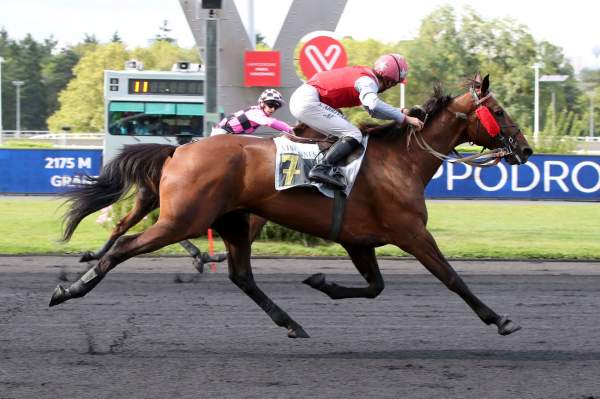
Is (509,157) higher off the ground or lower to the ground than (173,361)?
higher

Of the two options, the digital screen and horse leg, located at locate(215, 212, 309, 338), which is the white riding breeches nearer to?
horse leg, located at locate(215, 212, 309, 338)

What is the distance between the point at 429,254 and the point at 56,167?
14283mm

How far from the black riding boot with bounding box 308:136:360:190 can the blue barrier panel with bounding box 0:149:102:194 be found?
1342 centimetres

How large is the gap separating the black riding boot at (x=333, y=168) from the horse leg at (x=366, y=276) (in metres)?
0.58

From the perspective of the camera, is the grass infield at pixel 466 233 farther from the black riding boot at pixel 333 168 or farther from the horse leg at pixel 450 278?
the horse leg at pixel 450 278

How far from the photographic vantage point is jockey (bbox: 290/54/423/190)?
7.18 m

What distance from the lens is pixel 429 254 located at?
7078mm

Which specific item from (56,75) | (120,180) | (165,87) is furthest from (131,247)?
(56,75)

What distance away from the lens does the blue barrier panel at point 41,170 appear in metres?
→ 20.0

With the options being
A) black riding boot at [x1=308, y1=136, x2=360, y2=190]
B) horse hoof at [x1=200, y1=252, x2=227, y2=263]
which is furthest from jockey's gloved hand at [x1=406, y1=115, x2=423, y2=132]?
horse hoof at [x1=200, y1=252, x2=227, y2=263]

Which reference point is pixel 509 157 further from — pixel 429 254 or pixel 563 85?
pixel 563 85

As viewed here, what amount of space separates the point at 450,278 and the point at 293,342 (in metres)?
1.19

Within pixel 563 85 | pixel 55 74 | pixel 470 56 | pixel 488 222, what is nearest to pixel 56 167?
pixel 488 222

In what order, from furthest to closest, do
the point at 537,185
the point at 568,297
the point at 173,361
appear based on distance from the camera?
the point at 537,185 < the point at 568,297 < the point at 173,361
